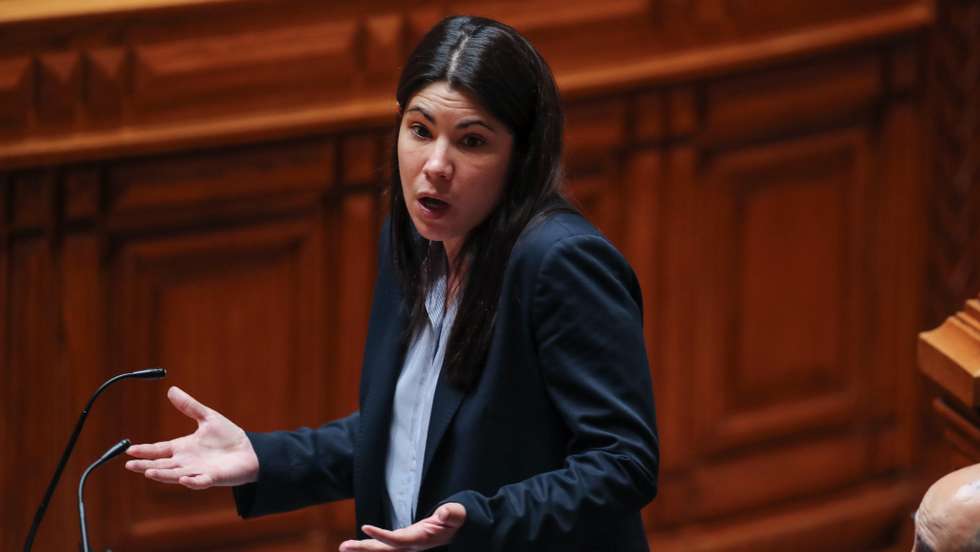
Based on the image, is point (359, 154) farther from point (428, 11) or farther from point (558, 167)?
point (558, 167)

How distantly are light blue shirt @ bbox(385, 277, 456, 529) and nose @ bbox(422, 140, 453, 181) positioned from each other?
123 mm

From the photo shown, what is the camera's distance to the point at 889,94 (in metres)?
2.93

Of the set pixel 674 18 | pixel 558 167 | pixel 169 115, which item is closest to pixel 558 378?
pixel 558 167

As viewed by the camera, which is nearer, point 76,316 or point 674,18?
point 76,316

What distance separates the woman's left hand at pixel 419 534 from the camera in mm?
1289

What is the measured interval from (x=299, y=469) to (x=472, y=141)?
13.5 inches

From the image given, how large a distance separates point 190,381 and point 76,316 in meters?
0.19

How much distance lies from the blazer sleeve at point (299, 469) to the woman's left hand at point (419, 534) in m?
0.24

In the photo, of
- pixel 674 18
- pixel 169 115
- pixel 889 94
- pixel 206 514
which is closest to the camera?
pixel 169 115

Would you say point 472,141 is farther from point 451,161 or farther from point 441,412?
point 441,412

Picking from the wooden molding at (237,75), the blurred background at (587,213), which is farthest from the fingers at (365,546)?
the wooden molding at (237,75)

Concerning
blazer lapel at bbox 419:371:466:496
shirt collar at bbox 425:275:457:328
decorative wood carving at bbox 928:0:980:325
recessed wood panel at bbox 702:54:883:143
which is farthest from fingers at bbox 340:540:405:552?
decorative wood carving at bbox 928:0:980:325

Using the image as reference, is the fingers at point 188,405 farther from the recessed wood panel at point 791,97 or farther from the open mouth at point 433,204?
the recessed wood panel at point 791,97

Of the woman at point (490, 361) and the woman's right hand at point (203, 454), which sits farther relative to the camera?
the woman's right hand at point (203, 454)
